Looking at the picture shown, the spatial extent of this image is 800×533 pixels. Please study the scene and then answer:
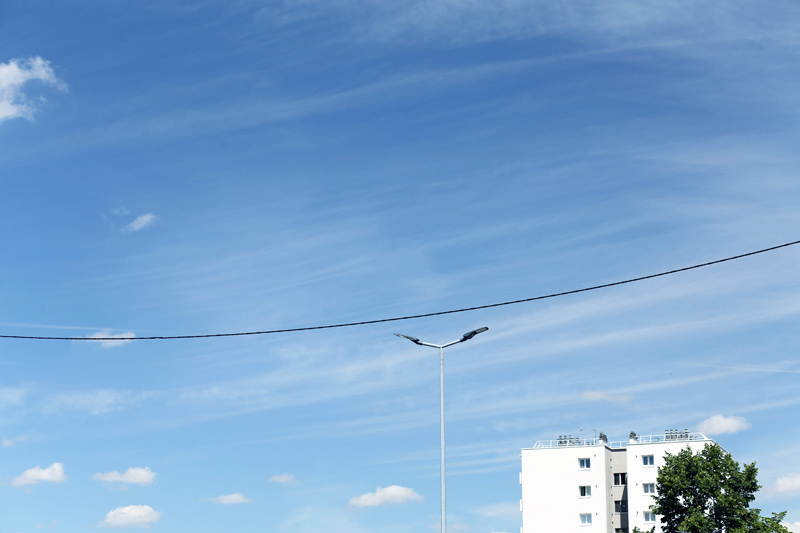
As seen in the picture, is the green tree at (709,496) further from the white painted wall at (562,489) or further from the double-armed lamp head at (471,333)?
the double-armed lamp head at (471,333)

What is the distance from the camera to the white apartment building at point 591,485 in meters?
94.2

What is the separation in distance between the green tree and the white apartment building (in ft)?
62.1

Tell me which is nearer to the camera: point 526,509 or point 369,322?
point 369,322

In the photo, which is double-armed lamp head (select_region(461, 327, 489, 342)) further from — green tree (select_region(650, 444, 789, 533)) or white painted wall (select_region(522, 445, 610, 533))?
white painted wall (select_region(522, 445, 610, 533))

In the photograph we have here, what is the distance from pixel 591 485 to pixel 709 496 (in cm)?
2409

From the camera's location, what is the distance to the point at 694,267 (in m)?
→ 32.2

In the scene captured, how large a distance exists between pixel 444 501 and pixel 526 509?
62475 millimetres

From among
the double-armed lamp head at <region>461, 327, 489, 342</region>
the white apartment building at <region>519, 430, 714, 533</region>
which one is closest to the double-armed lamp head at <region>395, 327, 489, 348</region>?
the double-armed lamp head at <region>461, 327, 489, 342</region>

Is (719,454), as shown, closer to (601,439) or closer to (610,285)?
(601,439)

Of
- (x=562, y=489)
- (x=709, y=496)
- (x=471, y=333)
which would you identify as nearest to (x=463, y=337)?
(x=471, y=333)

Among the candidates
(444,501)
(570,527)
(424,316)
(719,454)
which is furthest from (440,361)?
(570,527)

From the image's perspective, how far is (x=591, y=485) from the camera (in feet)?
314

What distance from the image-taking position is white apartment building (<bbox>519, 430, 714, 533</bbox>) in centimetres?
9425

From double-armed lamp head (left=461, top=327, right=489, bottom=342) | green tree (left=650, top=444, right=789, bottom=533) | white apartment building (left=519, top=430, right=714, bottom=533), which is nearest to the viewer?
double-armed lamp head (left=461, top=327, right=489, bottom=342)
